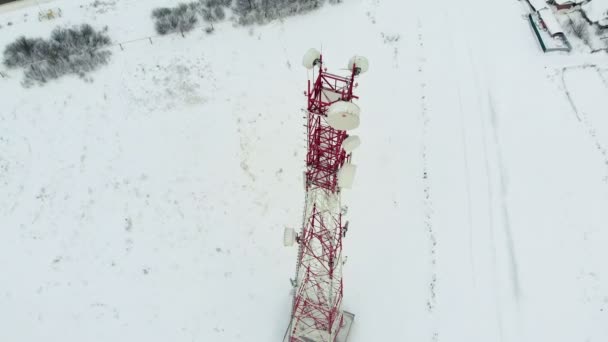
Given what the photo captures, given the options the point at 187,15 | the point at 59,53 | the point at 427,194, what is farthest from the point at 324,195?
the point at 59,53

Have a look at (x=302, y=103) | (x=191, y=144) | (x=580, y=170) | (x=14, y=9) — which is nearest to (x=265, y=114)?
(x=302, y=103)

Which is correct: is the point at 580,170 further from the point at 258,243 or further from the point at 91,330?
the point at 91,330

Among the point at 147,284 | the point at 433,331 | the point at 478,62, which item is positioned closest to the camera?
the point at 433,331

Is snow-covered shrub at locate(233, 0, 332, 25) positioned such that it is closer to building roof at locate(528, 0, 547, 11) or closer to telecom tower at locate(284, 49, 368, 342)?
building roof at locate(528, 0, 547, 11)

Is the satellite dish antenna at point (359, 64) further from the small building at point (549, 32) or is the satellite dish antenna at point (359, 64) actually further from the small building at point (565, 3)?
the small building at point (565, 3)

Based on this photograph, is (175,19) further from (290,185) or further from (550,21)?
(550,21)

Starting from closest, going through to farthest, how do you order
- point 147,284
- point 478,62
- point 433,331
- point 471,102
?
point 433,331 → point 147,284 → point 471,102 → point 478,62
